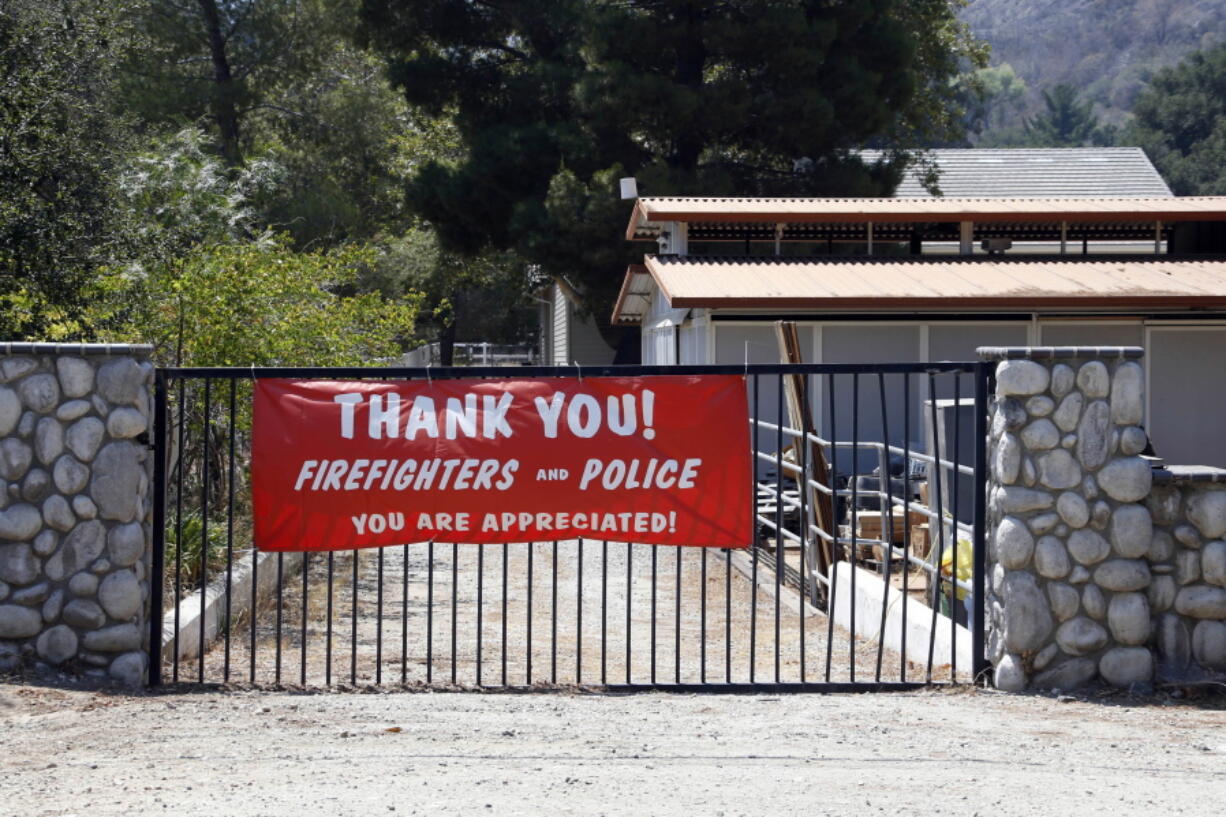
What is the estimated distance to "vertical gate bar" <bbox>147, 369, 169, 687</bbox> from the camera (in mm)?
7016

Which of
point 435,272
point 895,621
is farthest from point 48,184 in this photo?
point 435,272

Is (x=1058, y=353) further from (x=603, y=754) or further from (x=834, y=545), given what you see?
(x=603, y=754)

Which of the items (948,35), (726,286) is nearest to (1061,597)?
(726,286)

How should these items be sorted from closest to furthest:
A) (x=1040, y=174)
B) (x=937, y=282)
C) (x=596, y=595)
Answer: (x=596, y=595)
(x=937, y=282)
(x=1040, y=174)

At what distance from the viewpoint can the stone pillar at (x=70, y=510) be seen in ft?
22.6

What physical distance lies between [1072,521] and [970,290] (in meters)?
10.1

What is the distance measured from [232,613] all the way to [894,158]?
23928mm

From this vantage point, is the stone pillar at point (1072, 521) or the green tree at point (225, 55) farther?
the green tree at point (225, 55)

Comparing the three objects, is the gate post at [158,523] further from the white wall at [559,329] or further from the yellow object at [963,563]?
the white wall at [559,329]

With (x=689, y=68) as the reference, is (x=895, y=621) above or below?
below

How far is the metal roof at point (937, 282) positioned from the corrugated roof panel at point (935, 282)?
12mm

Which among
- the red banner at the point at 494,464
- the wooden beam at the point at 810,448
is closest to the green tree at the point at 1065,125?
the wooden beam at the point at 810,448

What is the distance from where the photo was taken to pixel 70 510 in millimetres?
6898

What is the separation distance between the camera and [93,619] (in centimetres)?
688
